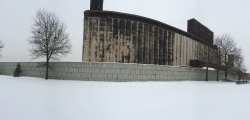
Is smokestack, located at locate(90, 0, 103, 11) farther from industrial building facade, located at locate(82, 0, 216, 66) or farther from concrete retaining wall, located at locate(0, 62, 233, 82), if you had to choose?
concrete retaining wall, located at locate(0, 62, 233, 82)

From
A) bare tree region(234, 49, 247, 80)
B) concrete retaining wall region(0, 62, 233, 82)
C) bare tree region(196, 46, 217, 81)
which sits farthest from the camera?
bare tree region(234, 49, 247, 80)

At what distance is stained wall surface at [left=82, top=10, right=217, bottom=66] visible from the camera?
23516 millimetres

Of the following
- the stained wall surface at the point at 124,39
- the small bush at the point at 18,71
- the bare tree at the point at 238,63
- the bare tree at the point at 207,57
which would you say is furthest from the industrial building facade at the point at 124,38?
the bare tree at the point at 238,63

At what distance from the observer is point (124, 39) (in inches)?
968

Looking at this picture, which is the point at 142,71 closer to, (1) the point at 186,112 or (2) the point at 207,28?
(1) the point at 186,112

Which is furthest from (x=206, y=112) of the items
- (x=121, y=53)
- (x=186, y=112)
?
(x=121, y=53)

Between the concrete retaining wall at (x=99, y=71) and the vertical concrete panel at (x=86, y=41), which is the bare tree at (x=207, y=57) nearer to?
the concrete retaining wall at (x=99, y=71)

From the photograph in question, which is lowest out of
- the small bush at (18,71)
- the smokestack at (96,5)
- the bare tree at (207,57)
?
the small bush at (18,71)

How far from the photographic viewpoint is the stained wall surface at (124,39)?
23.5 meters

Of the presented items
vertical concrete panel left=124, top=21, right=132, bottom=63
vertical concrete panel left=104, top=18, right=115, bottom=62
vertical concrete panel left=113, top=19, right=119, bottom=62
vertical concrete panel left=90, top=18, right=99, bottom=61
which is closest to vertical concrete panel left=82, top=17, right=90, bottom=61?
vertical concrete panel left=90, top=18, right=99, bottom=61

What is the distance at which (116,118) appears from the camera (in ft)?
21.9

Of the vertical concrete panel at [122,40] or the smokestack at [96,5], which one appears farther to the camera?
the smokestack at [96,5]

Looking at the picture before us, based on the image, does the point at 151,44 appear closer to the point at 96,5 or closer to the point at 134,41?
the point at 134,41

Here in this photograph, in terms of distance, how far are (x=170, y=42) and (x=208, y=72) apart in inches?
347
